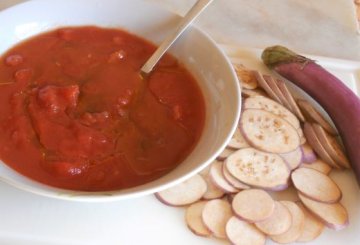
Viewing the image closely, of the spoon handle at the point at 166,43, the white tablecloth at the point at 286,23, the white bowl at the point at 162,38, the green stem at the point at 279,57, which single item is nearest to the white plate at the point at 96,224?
the white bowl at the point at 162,38

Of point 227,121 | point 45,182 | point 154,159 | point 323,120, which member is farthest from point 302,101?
point 45,182

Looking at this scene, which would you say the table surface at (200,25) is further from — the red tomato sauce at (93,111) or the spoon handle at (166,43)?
the spoon handle at (166,43)

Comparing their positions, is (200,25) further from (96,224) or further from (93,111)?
(96,224)

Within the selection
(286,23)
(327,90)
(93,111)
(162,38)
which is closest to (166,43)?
(162,38)

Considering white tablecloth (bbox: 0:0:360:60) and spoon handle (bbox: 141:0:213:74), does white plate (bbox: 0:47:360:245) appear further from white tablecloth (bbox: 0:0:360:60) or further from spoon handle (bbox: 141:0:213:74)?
white tablecloth (bbox: 0:0:360:60)

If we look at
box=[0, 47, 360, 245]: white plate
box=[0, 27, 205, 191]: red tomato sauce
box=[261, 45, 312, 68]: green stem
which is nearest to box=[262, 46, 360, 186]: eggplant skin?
box=[261, 45, 312, 68]: green stem
